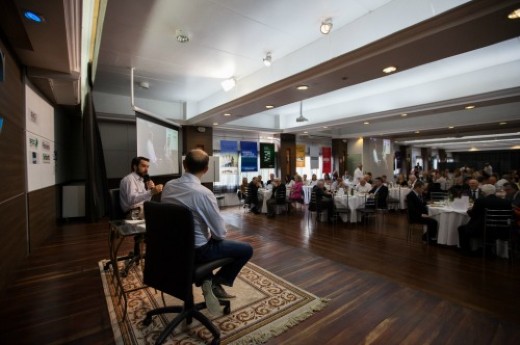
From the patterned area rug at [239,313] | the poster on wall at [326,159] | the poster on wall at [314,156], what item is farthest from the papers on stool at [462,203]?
the poster on wall at [326,159]

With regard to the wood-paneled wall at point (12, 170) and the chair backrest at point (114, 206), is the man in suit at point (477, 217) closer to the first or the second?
the chair backrest at point (114, 206)

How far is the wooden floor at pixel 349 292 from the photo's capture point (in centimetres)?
212

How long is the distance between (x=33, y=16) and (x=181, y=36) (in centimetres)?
171

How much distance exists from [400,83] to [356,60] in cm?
356

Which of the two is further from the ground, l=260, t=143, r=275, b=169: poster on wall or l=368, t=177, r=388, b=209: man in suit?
l=260, t=143, r=275, b=169: poster on wall

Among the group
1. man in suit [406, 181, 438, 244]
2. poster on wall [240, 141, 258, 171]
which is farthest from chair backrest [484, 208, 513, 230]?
poster on wall [240, 141, 258, 171]

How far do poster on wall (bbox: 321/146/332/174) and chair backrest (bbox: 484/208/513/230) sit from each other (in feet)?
27.7

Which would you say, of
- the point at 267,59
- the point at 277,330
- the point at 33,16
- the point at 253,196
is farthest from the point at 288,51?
the point at 253,196

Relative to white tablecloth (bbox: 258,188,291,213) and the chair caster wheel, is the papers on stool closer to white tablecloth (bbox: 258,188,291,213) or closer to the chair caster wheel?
white tablecloth (bbox: 258,188,291,213)

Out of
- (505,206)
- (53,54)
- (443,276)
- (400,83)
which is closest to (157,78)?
(53,54)

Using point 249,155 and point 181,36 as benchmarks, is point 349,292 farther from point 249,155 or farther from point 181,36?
point 249,155

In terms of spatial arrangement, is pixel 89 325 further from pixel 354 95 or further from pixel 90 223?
pixel 354 95

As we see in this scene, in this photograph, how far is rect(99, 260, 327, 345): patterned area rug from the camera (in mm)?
2053

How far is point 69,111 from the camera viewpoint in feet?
21.1
